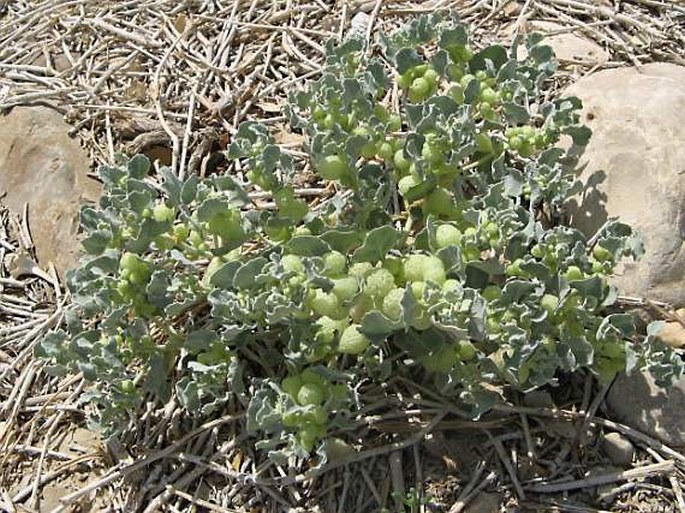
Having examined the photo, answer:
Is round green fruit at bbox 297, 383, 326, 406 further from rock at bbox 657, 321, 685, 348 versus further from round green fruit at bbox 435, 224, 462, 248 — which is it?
rock at bbox 657, 321, 685, 348

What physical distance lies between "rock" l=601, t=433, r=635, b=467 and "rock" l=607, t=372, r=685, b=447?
0.19 ft

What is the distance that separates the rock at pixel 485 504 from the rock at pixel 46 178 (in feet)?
4.80

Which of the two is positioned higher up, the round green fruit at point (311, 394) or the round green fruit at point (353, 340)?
the round green fruit at point (353, 340)

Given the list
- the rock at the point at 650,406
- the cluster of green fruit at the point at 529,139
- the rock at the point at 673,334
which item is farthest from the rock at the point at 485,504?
the cluster of green fruit at the point at 529,139

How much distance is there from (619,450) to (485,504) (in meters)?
0.37

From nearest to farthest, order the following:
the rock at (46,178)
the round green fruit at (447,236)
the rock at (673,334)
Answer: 1. the round green fruit at (447,236)
2. the rock at (673,334)
3. the rock at (46,178)

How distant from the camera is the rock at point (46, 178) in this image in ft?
9.41

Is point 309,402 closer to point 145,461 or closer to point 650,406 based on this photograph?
point 145,461

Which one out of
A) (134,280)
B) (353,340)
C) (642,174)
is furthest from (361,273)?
(642,174)

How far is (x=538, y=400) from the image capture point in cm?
229

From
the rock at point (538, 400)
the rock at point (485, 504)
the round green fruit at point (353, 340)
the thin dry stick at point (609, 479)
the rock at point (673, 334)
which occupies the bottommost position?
the rock at point (485, 504)

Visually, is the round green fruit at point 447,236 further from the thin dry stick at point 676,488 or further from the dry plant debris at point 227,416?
the thin dry stick at point 676,488

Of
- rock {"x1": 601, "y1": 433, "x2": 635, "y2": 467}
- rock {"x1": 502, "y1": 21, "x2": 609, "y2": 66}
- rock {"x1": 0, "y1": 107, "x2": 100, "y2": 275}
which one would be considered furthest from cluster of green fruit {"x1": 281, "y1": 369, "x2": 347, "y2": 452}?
rock {"x1": 502, "y1": 21, "x2": 609, "y2": 66}

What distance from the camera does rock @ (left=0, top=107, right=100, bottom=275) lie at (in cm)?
287
